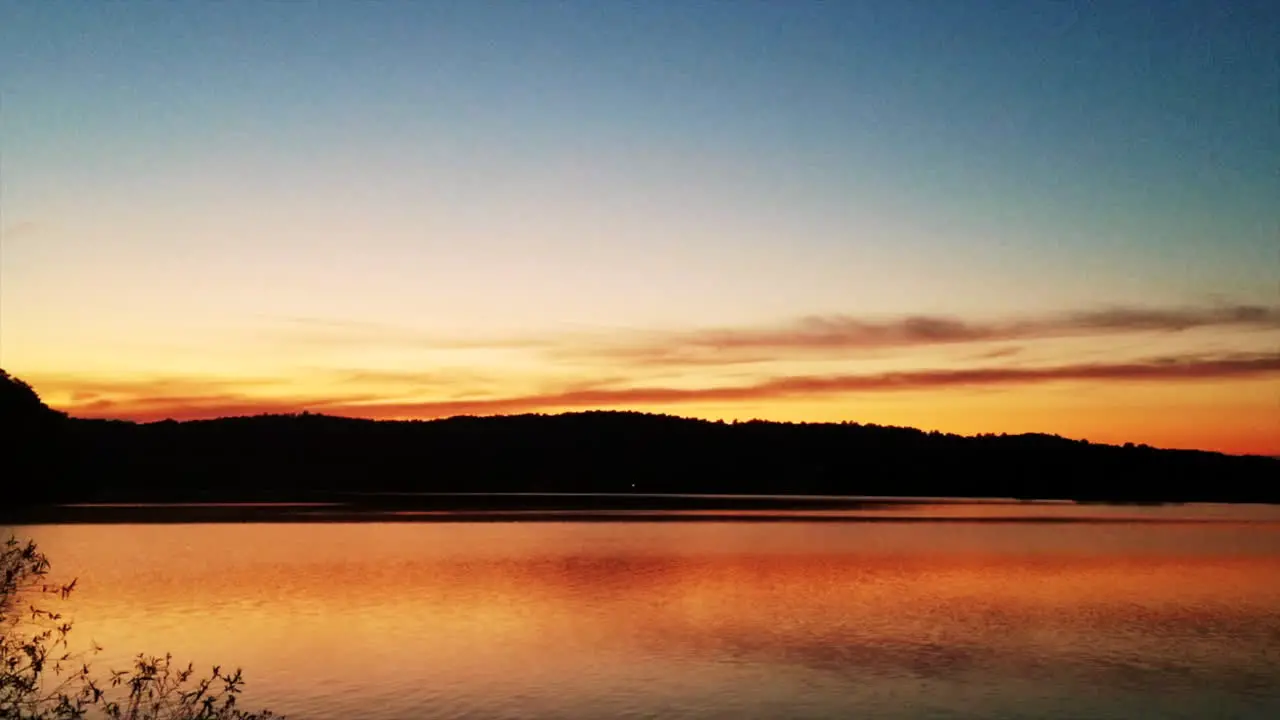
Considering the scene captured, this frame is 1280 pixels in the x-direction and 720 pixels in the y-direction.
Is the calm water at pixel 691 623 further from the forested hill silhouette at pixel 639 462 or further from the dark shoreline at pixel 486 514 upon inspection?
the forested hill silhouette at pixel 639 462

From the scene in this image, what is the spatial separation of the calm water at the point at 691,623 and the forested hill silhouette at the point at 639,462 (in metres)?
96.4

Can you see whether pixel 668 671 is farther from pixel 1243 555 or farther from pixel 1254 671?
pixel 1243 555

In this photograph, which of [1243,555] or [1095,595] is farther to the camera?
[1243,555]

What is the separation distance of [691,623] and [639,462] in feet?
443

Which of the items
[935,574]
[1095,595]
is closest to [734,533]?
[935,574]

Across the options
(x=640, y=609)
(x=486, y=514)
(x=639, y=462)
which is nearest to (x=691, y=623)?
A: (x=640, y=609)

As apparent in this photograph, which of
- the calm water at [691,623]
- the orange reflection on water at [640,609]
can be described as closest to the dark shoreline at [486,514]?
the orange reflection on water at [640,609]

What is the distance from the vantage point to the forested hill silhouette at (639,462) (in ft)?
512

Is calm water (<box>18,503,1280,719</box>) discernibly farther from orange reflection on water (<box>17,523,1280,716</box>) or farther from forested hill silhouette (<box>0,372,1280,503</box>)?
forested hill silhouette (<box>0,372,1280,503</box>)

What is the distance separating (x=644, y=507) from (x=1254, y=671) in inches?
3452

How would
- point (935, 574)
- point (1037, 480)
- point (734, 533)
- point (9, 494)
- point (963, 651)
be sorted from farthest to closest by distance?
point (1037, 480)
point (9, 494)
point (734, 533)
point (935, 574)
point (963, 651)

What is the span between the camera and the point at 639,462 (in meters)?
168

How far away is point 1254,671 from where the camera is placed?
2656 centimetres

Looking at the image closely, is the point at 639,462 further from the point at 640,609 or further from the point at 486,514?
the point at 640,609
